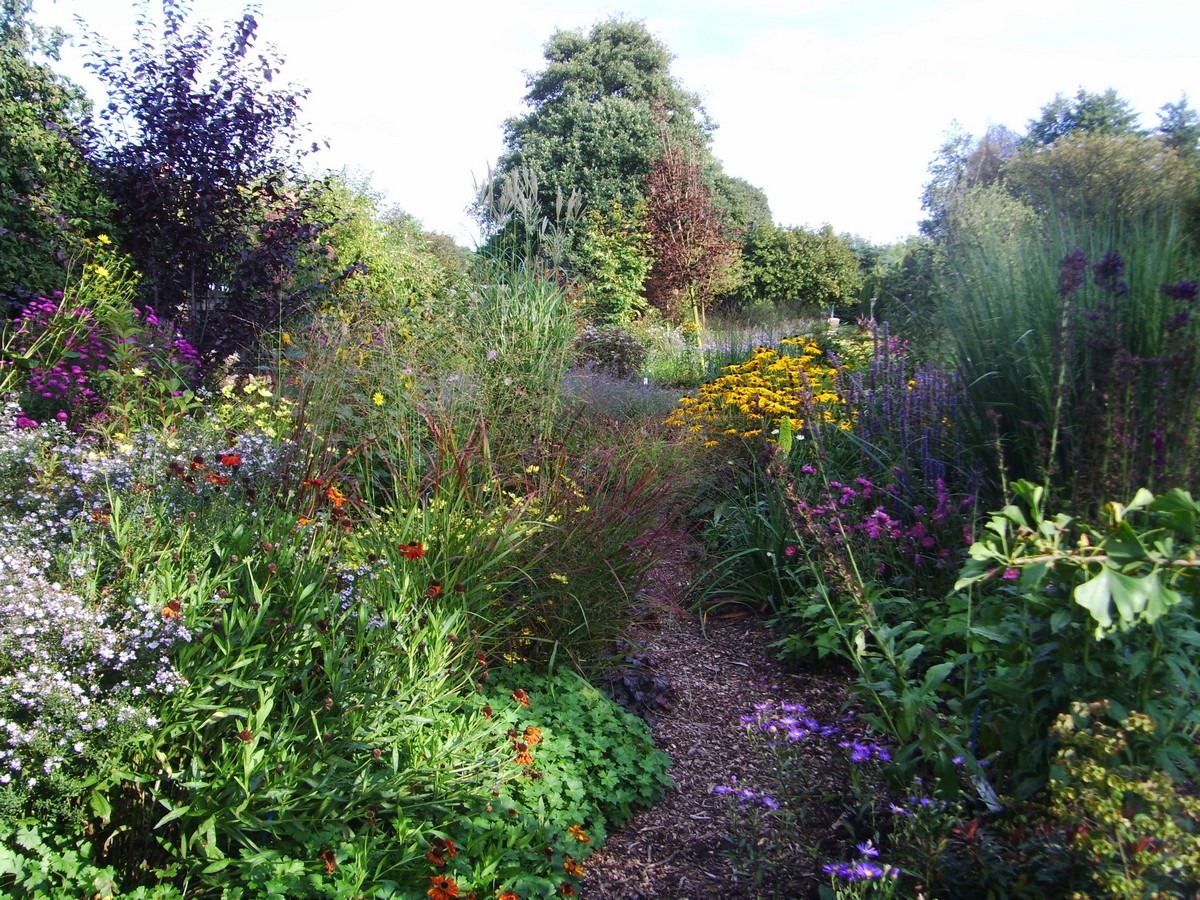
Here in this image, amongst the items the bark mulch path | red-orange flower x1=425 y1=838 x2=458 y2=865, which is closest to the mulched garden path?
the bark mulch path

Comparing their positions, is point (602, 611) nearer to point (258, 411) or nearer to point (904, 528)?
point (904, 528)

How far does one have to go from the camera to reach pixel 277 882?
162 cm

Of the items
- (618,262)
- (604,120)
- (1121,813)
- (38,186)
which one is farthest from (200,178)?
(604,120)

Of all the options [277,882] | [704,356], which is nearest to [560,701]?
[277,882]

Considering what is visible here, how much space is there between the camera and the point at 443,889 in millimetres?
1660

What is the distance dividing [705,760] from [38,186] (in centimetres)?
704

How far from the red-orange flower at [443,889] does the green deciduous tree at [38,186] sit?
19.5 ft

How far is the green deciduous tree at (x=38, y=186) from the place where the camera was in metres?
6.18

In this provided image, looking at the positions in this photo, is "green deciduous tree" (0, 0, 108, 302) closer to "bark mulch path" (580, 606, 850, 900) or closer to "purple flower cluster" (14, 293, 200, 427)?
"purple flower cluster" (14, 293, 200, 427)

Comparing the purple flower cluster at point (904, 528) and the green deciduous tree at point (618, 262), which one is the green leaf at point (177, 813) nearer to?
the purple flower cluster at point (904, 528)

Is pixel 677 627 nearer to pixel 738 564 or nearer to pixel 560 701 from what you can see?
pixel 738 564

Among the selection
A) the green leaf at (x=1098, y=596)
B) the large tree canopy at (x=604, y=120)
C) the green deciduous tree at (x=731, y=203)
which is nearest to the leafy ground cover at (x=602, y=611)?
the green leaf at (x=1098, y=596)

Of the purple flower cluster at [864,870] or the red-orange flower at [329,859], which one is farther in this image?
the red-orange flower at [329,859]

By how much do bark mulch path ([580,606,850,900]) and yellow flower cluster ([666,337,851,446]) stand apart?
1.33 metres
